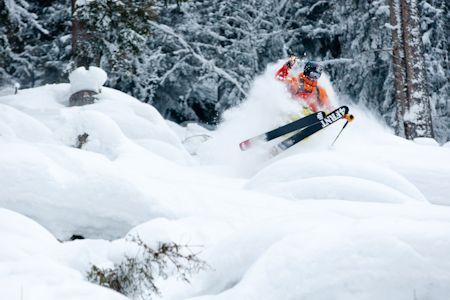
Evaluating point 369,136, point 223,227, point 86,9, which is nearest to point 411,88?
point 369,136

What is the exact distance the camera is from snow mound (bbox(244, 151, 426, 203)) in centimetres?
346

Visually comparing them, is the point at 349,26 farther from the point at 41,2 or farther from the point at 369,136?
the point at 41,2

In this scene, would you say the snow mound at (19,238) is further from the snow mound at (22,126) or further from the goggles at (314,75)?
the goggles at (314,75)

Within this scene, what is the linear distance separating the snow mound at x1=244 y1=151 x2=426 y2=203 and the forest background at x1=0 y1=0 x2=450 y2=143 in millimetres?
7663

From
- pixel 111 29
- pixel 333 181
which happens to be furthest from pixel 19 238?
pixel 111 29

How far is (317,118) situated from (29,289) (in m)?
5.77

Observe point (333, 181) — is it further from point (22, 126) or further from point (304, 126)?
point (22, 126)

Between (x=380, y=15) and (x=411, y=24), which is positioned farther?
(x=380, y=15)

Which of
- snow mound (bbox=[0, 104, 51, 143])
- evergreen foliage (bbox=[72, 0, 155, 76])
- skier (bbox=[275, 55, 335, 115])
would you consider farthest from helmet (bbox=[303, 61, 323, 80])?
evergreen foliage (bbox=[72, 0, 155, 76])

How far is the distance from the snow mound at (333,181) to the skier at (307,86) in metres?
3.07

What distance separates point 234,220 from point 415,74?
23.6 feet

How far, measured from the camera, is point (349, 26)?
11641 millimetres

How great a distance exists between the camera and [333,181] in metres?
3.56

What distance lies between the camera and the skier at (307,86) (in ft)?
23.5
